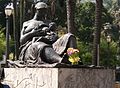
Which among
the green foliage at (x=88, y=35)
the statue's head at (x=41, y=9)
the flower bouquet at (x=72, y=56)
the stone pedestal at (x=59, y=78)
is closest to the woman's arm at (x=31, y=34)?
the statue's head at (x=41, y=9)

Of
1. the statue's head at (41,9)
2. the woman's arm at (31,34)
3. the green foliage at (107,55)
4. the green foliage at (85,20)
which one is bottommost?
the green foliage at (107,55)

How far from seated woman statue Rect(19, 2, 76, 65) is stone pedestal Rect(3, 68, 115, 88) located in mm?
357

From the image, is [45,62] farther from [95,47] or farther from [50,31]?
[95,47]

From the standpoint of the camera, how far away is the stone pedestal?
10172mm

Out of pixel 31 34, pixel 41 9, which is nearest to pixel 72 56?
pixel 31 34

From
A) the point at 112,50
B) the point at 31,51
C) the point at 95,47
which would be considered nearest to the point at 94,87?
the point at 31,51

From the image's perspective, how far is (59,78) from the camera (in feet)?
33.1

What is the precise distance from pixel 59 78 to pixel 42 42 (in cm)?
167

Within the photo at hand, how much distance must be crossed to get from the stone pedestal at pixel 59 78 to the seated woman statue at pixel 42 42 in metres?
0.36

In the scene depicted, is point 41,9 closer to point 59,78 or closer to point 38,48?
point 38,48

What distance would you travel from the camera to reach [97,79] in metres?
11.0

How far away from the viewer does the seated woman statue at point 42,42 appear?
11.1 metres

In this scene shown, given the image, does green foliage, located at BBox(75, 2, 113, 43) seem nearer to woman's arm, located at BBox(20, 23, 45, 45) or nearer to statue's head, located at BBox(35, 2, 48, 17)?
statue's head, located at BBox(35, 2, 48, 17)

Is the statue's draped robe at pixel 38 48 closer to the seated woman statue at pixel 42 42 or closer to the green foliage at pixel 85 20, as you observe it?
the seated woman statue at pixel 42 42
